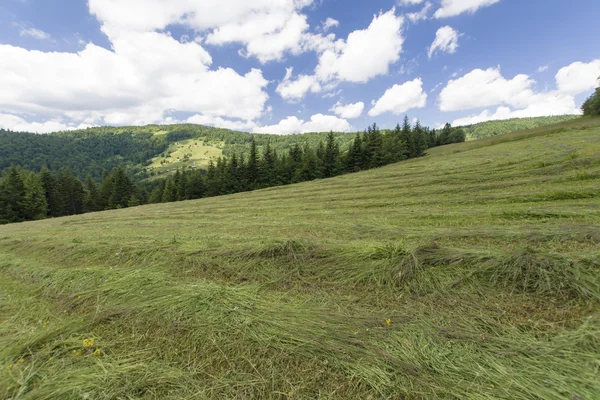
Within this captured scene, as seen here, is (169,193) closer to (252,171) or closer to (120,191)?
(120,191)

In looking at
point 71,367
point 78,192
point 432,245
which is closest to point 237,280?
point 71,367

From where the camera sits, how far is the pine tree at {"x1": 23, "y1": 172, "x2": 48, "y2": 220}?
39.5m

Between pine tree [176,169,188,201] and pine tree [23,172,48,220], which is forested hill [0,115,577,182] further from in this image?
pine tree [23,172,48,220]

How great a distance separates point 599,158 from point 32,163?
192566 millimetres

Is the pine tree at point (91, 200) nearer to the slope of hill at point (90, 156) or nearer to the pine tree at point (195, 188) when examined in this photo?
the pine tree at point (195, 188)

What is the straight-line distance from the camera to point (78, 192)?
161ft

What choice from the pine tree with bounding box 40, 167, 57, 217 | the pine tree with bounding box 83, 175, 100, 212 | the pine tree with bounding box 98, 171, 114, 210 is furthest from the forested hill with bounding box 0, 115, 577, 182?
the pine tree with bounding box 40, 167, 57, 217

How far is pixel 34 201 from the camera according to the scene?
40.6 metres

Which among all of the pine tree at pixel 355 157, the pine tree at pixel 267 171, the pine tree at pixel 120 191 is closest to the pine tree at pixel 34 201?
the pine tree at pixel 120 191

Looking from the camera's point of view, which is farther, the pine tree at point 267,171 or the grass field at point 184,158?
the grass field at point 184,158

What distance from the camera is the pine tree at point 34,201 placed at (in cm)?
3950

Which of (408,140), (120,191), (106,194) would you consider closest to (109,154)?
(106,194)

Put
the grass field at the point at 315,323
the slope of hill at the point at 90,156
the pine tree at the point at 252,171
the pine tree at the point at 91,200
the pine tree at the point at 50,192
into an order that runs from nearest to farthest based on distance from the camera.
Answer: the grass field at the point at 315,323 < the pine tree at the point at 50,192 < the pine tree at the point at 91,200 < the pine tree at the point at 252,171 < the slope of hill at the point at 90,156

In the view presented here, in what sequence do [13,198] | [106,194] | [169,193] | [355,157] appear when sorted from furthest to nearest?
[169,193], [106,194], [355,157], [13,198]
